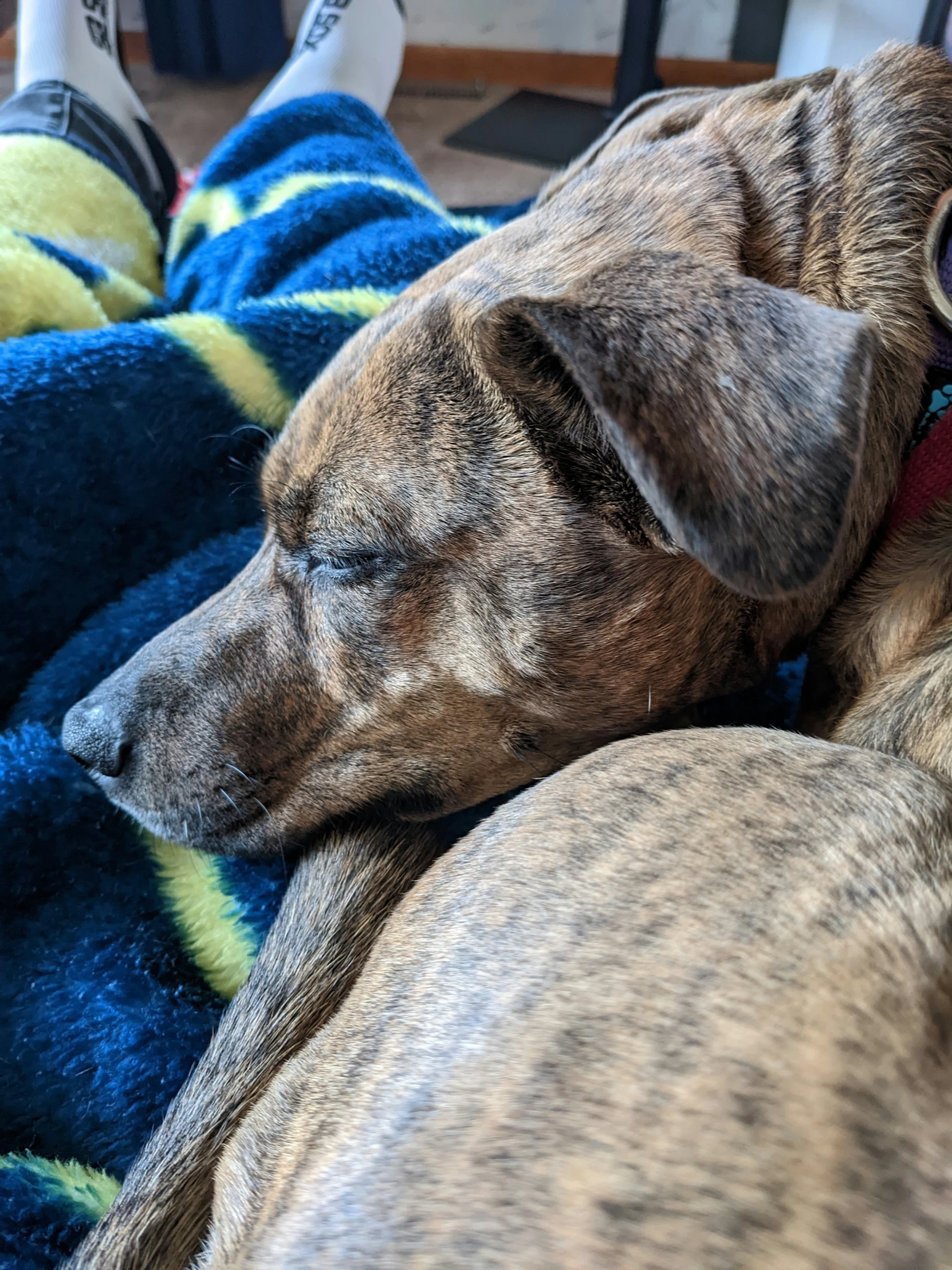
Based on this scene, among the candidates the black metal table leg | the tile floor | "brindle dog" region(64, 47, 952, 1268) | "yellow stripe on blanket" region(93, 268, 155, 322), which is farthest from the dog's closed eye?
the black metal table leg

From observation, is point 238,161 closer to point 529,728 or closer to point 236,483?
point 236,483

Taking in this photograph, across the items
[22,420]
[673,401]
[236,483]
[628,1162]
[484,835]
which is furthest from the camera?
[236,483]

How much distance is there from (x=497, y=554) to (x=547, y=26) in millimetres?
5498

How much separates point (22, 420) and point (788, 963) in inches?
61.1

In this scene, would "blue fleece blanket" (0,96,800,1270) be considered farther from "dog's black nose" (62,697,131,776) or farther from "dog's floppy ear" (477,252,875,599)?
"dog's floppy ear" (477,252,875,599)

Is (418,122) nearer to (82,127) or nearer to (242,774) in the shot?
(82,127)

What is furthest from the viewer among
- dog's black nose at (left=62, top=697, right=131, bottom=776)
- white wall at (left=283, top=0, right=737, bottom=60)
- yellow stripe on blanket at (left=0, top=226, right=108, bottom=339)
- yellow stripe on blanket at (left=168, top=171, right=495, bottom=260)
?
white wall at (left=283, top=0, right=737, bottom=60)

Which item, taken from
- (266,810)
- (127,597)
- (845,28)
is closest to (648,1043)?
(266,810)

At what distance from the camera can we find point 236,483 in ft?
6.58

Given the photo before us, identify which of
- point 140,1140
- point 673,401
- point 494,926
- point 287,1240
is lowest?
point 140,1140

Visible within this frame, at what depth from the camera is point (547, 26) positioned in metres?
5.50

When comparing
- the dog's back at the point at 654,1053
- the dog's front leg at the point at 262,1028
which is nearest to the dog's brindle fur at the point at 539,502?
the dog's front leg at the point at 262,1028

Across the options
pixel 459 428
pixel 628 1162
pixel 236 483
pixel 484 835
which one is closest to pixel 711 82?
pixel 236 483

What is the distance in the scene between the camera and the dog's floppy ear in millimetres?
883
